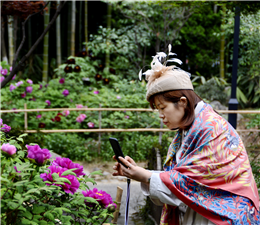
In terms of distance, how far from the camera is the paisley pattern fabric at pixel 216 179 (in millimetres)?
1459

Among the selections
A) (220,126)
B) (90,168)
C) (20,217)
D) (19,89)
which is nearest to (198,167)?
(220,126)

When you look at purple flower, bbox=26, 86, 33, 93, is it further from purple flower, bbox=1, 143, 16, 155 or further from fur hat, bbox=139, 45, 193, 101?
purple flower, bbox=1, 143, 16, 155

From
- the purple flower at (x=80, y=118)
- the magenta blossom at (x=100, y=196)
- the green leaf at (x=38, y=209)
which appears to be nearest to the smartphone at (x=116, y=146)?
the magenta blossom at (x=100, y=196)

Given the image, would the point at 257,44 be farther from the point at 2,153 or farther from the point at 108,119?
the point at 2,153

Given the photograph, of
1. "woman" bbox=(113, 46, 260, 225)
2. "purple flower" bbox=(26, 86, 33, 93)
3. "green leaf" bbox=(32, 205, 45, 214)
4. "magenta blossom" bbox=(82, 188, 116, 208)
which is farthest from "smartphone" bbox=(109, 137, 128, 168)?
"purple flower" bbox=(26, 86, 33, 93)

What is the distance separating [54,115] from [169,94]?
5.88 meters

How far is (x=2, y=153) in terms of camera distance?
3.88 ft

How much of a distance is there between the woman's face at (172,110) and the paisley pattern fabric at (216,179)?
121 millimetres

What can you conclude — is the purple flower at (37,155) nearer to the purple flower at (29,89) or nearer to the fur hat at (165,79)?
the fur hat at (165,79)

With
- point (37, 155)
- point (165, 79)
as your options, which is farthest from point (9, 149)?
point (165, 79)

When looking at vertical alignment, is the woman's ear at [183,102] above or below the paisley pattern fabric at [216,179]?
above

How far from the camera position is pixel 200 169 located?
4.80ft

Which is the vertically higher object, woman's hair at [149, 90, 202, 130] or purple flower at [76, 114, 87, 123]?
woman's hair at [149, 90, 202, 130]

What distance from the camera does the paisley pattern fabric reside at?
146 cm
